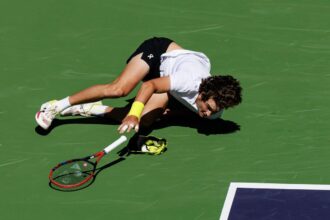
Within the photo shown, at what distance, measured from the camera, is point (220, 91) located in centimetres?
1145

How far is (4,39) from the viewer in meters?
14.9

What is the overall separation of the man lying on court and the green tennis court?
25 cm

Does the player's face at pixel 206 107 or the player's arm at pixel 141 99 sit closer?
the player's arm at pixel 141 99

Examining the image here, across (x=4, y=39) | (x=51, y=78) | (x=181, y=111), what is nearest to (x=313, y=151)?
(x=181, y=111)

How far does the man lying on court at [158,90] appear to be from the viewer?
453 inches

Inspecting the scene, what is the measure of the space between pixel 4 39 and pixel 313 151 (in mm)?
5694

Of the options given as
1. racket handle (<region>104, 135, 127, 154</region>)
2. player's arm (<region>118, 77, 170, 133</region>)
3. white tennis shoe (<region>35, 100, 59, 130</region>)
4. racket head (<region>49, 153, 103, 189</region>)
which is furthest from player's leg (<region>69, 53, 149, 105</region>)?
racket head (<region>49, 153, 103, 189</region>)

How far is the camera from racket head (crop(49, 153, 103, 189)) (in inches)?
428

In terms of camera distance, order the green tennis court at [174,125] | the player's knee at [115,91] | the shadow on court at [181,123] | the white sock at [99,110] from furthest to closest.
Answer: the white sock at [99,110], the shadow on court at [181,123], the player's knee at [115,91], the green tennis court at [174,125]

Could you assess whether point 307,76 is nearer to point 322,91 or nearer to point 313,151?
point 322,91

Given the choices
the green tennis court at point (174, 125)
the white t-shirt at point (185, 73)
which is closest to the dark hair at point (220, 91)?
the white t-shirt at point (185, 73)

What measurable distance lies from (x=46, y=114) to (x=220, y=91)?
91.4 inches

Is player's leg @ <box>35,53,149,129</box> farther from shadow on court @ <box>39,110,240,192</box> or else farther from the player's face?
the player's face

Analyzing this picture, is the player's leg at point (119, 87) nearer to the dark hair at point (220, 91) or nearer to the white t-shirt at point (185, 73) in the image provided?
the white t-shirt at point (185, 73)
